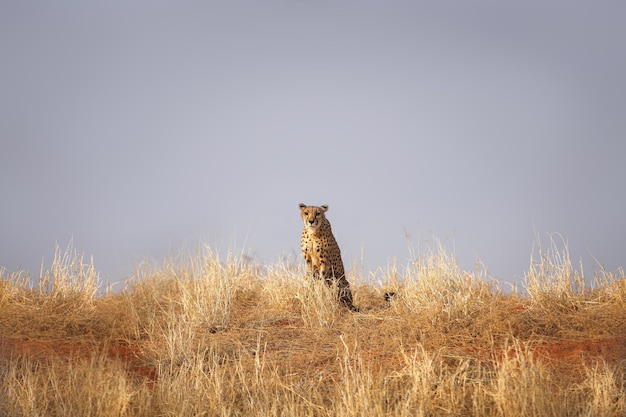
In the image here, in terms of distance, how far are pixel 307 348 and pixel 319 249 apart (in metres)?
2.19

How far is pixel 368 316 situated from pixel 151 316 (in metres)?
2.73

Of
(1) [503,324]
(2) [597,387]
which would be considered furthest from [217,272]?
(2) [597,387]

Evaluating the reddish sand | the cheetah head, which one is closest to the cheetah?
the cheetah head

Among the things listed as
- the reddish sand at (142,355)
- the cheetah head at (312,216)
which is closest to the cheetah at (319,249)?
the cheetah head at (312,216)

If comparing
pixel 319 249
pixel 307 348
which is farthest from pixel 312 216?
pixel 307 348

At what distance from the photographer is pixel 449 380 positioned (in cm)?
541

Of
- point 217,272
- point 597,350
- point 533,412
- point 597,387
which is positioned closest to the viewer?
point 533,412

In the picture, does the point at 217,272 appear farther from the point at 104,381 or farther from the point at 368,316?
the point at 104,381

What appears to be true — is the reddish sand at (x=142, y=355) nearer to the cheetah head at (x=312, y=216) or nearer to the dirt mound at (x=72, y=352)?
the dirt mound at (x=72, y=352)

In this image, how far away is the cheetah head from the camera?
9188mm

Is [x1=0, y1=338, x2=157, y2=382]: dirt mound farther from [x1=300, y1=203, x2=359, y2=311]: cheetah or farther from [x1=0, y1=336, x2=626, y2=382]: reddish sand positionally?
[x1=300, y1=203, x2=359, y2=311]: cheetah

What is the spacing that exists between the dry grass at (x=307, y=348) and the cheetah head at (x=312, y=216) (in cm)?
74

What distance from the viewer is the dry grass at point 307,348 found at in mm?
5234

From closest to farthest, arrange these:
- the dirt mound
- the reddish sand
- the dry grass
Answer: the dry grass → the reddish sand → the dirt mound
